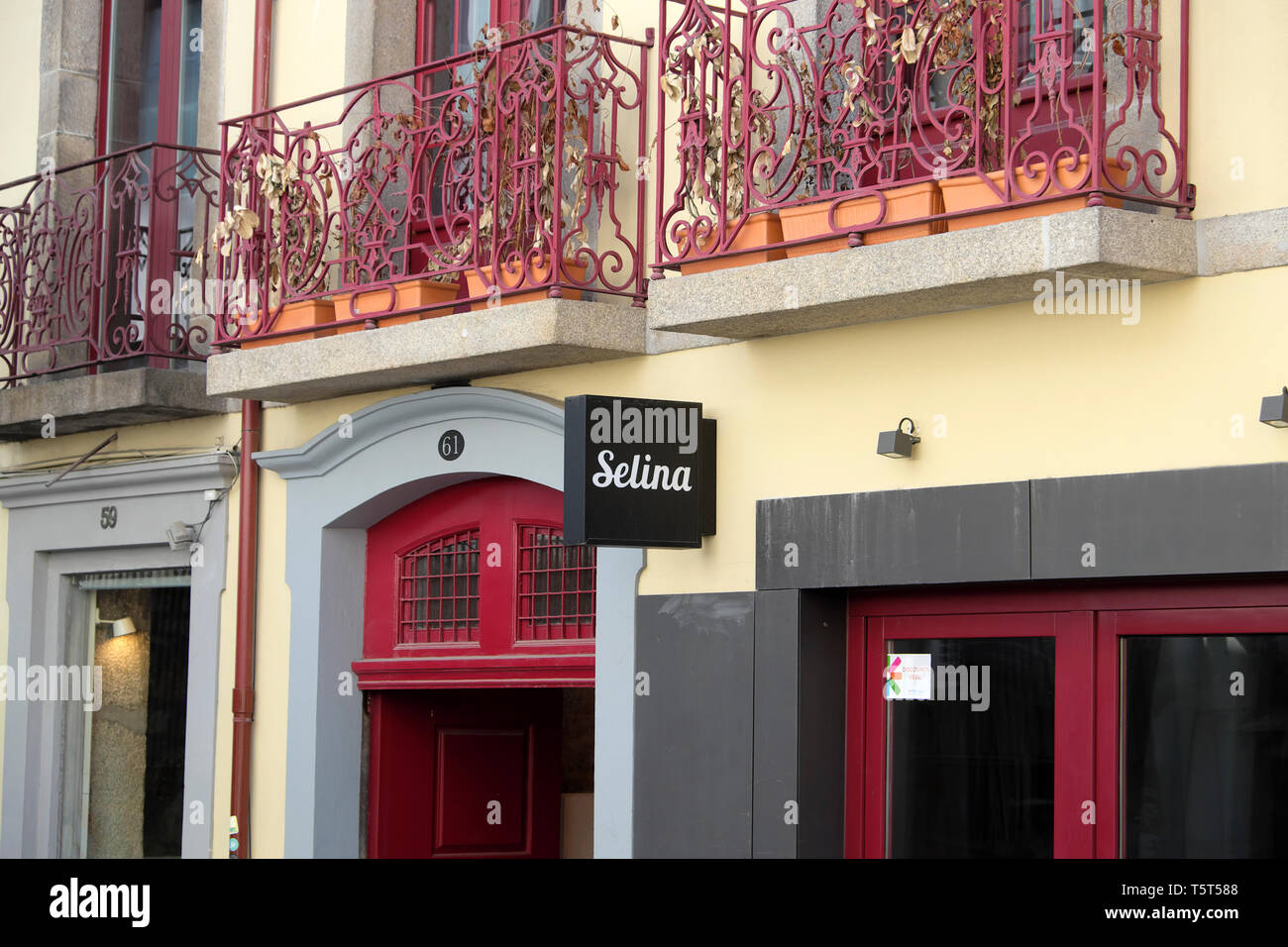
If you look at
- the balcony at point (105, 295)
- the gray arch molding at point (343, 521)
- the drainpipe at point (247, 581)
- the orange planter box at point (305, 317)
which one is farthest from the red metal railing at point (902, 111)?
the balcony at point (105, 295)

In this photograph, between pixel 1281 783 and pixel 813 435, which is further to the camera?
pixel 813 435

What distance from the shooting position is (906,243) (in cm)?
691

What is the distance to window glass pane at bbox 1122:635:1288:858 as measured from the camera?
253 inches

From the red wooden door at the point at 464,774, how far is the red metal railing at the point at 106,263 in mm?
2534

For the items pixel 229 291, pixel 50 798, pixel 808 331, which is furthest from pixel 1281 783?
pixel 50 798

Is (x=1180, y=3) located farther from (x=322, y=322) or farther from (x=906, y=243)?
(x=322, y=322)

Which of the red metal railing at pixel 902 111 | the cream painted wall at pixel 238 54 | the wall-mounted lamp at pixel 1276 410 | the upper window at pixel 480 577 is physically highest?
the cream painted wall at pixel 238 54

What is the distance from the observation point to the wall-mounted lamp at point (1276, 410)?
6.09 m

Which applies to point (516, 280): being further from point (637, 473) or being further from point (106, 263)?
point (106, 263)

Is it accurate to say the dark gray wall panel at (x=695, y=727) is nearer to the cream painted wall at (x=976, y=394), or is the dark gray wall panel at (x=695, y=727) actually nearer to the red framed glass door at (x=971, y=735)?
the cream painted wall at (x=976, y=394)

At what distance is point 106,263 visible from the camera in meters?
11.2

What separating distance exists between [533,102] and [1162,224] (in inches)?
132

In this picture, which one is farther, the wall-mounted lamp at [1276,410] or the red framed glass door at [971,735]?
the red framed glass door at [971,735]

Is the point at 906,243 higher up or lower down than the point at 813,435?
higher up
